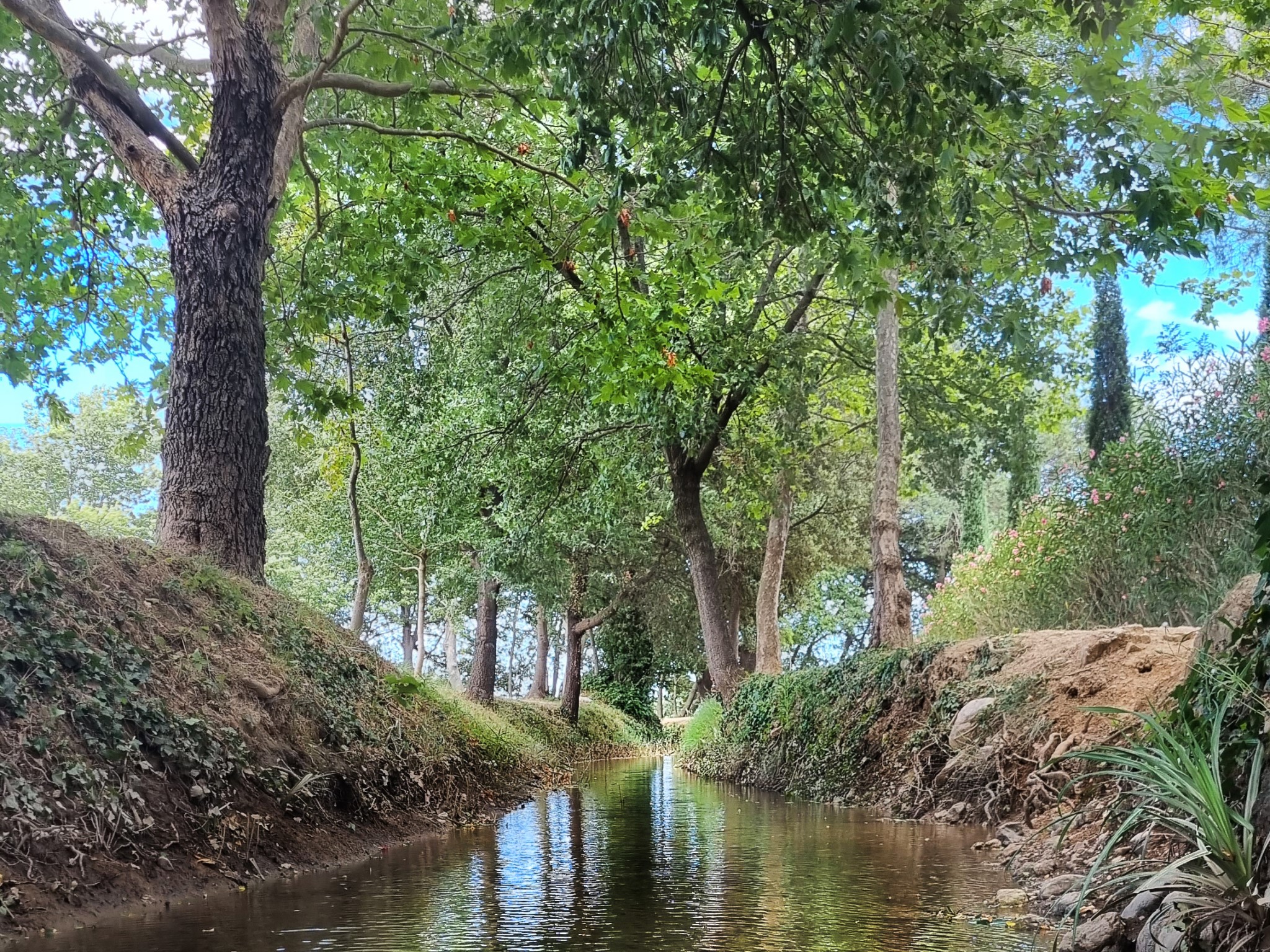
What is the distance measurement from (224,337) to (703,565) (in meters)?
10.2

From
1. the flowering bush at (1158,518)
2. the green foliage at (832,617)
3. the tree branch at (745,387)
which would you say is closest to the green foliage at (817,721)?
the flowering bush at (1158,518)

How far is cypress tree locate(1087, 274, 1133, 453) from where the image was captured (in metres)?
24.3

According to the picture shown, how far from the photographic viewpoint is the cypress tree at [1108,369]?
24344mm

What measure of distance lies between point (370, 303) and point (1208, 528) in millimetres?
9044

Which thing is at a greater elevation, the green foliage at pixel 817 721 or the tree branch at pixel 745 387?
the tree branch at pixel 745 387

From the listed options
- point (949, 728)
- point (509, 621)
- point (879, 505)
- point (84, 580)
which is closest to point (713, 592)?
point (879, 505)

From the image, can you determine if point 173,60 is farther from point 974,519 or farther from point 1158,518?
point 974,519

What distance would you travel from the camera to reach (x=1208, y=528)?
9719 millimetres

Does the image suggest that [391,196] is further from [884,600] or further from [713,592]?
[713,592]

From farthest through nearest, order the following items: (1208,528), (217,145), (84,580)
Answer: (1208,528) < (217,145) < (84,580)

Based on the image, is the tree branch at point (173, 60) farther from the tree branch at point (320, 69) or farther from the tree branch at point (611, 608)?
the tree branch at point (611, 608)

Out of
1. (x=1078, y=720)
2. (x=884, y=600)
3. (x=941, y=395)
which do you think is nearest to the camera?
(x=1078, y=720)

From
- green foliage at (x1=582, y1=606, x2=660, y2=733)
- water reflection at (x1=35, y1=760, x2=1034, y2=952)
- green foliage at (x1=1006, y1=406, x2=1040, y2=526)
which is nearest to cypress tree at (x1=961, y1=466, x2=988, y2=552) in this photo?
green foliage at (x1=582, y1=606, x2=660, y2=733)

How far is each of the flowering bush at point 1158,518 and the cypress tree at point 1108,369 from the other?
44.0ft
